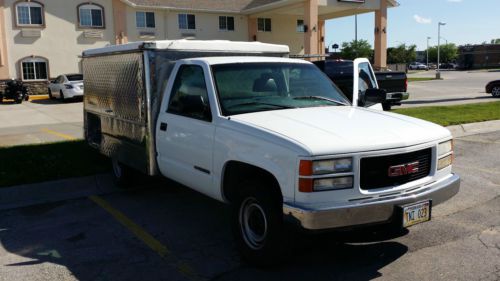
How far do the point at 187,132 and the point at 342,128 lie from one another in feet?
5.64

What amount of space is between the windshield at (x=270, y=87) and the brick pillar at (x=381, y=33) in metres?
33.3

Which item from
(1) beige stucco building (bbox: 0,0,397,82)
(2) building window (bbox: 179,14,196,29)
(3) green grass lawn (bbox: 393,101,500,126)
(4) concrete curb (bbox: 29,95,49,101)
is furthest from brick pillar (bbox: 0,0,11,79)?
(3) green grass lawn (bbox: 393,101,500,126)

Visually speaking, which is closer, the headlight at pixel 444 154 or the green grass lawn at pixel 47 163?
the headlight at pixel 444 154

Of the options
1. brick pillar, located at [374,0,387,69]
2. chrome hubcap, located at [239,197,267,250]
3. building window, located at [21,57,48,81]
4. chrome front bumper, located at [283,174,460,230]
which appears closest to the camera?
chrome front bumper, located at [283,174,460,230]

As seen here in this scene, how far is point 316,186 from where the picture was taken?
3.81 meters

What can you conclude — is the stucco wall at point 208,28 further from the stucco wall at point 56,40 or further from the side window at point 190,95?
the side window at point 190,95

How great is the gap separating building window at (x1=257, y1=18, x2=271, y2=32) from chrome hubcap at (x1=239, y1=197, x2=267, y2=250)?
3659cm

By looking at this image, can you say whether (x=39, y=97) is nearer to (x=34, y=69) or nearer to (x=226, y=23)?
(x=34, y=69)

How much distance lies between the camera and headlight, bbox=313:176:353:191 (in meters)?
3.81

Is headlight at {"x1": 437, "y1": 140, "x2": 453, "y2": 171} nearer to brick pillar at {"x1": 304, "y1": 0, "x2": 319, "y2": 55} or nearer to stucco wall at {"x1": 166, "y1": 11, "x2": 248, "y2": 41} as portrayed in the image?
brick pillar at {"x1": 304, "y1": 0, "x2": 319, "y2": 55}

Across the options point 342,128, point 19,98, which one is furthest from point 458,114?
point 19,98

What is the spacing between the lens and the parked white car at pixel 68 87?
83.5 ft

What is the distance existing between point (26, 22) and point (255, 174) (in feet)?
98.4

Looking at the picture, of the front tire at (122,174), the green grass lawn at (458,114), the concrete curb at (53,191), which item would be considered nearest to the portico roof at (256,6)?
the green grass lawn at (458,114)
